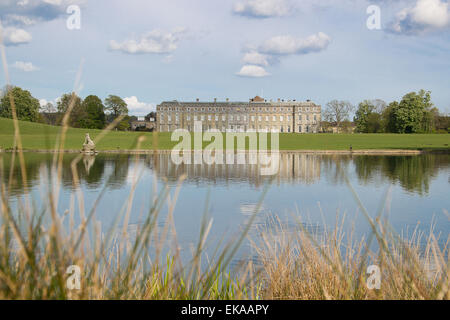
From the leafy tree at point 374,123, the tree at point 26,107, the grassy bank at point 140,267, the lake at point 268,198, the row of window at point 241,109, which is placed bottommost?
the lake at point 268,198

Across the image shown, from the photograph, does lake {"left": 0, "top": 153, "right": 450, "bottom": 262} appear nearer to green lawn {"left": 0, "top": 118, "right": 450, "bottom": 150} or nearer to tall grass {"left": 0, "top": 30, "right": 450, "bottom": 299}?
tall grass {"left": 0, "top": 30, "right": 450, "bottom": 299}

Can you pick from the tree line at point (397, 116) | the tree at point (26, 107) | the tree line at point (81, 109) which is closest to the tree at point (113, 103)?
the tree line at point (81, 109)

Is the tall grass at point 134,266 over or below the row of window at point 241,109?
below

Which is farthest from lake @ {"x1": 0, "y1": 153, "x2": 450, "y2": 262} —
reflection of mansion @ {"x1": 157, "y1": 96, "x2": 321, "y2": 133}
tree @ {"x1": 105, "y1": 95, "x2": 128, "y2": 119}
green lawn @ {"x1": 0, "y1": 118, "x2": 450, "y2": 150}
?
reflection of mansion @ {"x1": 157, "y1": 96, "x2": 321, "y2": 133}

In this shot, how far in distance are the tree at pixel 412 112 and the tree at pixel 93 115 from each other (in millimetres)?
43096

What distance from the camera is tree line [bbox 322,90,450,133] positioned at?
60.4 m

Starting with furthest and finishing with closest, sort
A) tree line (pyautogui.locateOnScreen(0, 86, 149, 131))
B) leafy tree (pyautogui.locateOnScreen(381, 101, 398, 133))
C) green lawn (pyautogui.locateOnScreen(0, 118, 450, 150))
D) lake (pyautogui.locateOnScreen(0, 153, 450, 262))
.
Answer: leafy tree (pyautogui.locateOnScreen(381, 101, 398, 133)), tree line (pyautogui.locateOnScreen(0, 86, 149, 131)), green lawn (pyautogui.locateOnScreen(0, 118, 450, 150)), lake (pyautogui.locateOnScreen(0, 153, 450, 262))

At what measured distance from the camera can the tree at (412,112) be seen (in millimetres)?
60281

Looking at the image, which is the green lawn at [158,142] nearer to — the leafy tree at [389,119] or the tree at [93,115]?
the tree at [93,115]

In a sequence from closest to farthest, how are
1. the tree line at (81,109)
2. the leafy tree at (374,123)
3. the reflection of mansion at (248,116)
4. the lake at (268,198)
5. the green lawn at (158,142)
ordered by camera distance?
the lake at (268,198), the green lawn at (158,142), the tree line at (81,109), the leafy tree at (374,123), the reflection of mansion at (248,116)

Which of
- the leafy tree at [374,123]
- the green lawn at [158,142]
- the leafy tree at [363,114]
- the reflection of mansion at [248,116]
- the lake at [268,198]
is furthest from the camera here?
the reflection of mansion at [248,116]
